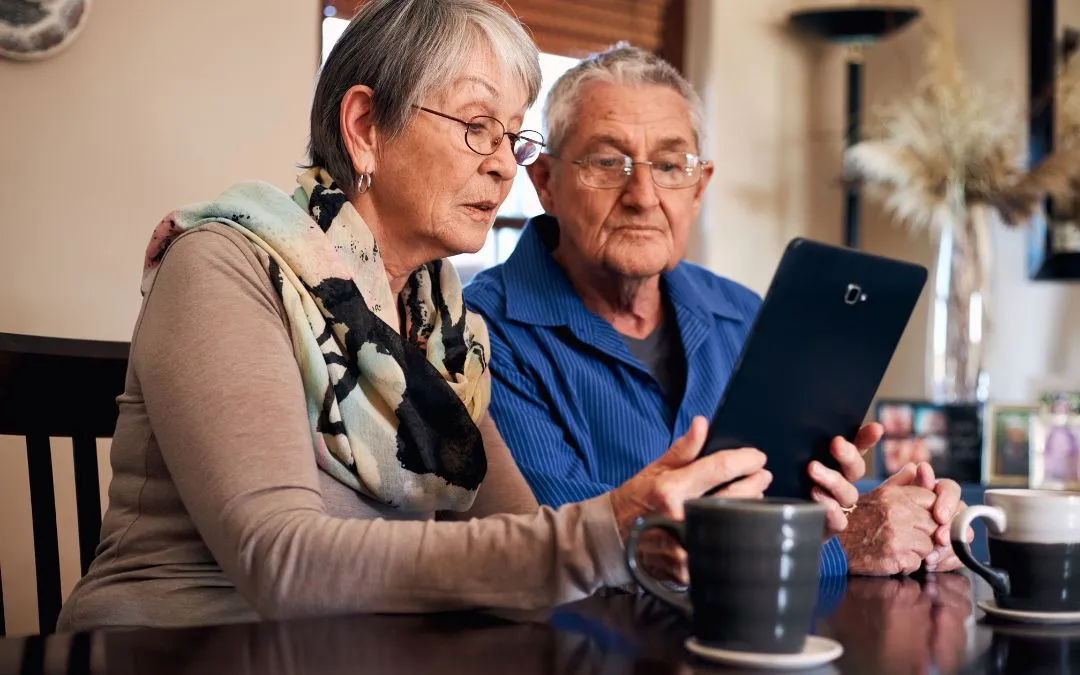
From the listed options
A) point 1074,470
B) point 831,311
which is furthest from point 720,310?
point 1074,470

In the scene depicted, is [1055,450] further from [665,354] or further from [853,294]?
[853,294]

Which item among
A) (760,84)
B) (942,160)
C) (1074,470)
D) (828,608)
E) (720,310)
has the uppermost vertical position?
(760,84)

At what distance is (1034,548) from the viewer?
1013 mm

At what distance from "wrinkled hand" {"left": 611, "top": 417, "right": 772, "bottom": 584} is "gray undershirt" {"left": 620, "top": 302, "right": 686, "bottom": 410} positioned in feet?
2.70

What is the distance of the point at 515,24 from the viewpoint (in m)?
1.48

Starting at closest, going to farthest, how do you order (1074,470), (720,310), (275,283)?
1. (275,283)
2. (720,310)
3. (1074,470)

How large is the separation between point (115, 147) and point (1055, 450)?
2277 millimetres

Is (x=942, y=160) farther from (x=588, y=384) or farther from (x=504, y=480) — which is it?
(x=504, y=480)

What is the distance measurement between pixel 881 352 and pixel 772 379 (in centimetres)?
21

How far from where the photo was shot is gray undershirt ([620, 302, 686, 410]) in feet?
6.42

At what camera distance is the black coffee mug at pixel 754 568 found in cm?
79

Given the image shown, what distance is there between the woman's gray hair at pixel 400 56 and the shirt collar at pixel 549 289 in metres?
0.50

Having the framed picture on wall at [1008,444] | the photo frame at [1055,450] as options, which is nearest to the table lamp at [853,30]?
the framed picture on wall at [1008,444]

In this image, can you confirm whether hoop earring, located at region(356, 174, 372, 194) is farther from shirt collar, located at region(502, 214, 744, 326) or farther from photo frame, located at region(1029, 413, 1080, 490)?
photo frame, located at region(1029, 413, 1080, 490)
